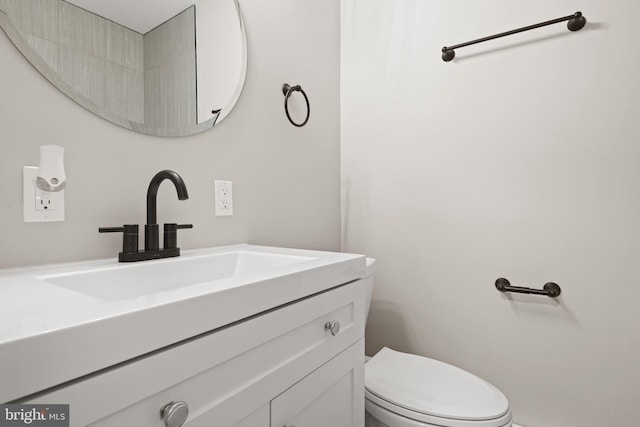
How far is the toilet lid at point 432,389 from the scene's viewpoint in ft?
3.08

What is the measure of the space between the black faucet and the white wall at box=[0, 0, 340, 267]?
8 cm

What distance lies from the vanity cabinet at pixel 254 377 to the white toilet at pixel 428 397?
15cm

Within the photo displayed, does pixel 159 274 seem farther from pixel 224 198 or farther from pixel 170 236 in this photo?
pixel 224 198

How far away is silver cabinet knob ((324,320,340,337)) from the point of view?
755 millimetres

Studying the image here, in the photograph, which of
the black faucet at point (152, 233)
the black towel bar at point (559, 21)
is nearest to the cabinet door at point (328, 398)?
the black faucet at point (152, 233)

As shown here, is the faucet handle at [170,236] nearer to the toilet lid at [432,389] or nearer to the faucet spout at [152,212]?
the faucet spout at [152,212]

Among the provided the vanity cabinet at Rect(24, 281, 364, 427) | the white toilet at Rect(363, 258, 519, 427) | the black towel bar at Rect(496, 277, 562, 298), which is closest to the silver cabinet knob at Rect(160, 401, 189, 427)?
the vanity cabinet at Rect(24, 281, 364, 427)

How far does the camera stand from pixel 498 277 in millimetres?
1364

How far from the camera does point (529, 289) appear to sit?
1266 mm

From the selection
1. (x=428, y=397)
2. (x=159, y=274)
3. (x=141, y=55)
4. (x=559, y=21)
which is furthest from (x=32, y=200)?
(x=559, y=21)

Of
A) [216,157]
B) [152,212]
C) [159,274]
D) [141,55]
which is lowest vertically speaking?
[159,274]

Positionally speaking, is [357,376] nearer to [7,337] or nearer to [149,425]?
[149,425]

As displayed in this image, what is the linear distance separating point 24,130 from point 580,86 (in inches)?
65.9

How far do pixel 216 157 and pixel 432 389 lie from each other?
3.36 ft
